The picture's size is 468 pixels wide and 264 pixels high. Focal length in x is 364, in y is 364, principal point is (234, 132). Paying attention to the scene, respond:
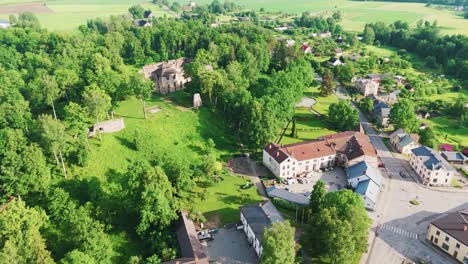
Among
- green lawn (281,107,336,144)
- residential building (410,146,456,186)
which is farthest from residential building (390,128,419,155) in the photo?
green lawn (281,107,336,144)

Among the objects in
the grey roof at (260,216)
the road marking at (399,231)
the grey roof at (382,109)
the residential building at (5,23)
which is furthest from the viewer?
the residential building at (5,23)

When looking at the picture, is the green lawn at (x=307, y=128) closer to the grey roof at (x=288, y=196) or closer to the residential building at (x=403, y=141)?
the residential building at (x=403, y=141)

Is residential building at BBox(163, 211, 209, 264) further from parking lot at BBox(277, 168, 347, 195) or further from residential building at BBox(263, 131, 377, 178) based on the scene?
residential building at BBox(263, 131, 377, 178)

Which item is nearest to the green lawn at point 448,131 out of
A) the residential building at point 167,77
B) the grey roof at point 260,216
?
the grey roof at point 260,216

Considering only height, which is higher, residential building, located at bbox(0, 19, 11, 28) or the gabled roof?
residential building, located at bbox(0, 19, 11, 28)

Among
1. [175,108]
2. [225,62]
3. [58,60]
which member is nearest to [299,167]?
[175,108]

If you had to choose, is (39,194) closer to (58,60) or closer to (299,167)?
(299,167)
